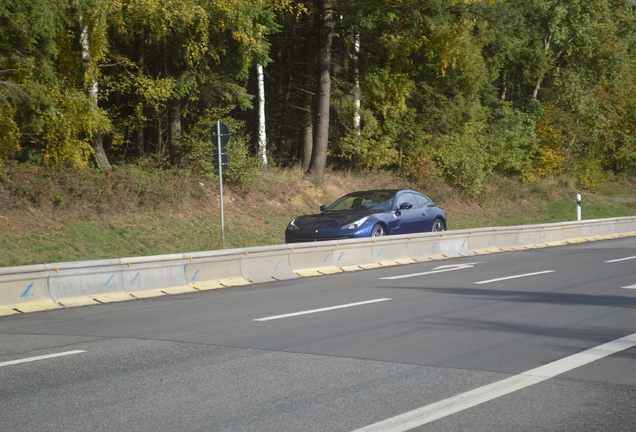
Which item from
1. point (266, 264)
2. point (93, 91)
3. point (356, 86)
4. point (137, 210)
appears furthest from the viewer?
point (356, 86)

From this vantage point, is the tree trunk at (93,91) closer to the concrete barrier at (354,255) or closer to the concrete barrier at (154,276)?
the concrete barrier at (354,255)

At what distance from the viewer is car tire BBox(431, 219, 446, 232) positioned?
18.7 meters

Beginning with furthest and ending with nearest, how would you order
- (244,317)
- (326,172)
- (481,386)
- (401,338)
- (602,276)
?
(326,172) → (602,276) → (244,317) → (401,338) → (481,386)

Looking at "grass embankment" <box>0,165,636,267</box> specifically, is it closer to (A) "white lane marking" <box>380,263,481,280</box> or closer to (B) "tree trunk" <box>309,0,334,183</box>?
(B) "tree trunk" <box>309,0,334,183</box>

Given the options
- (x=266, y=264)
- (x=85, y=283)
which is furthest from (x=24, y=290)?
(x=266, y=264)

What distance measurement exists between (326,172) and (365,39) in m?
6.41

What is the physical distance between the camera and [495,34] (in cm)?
3556

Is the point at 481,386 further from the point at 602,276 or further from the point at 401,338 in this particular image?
the point at 602,276

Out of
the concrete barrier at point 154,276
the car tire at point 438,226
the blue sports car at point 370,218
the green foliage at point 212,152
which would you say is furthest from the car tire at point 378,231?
the green foliage at point 212,152

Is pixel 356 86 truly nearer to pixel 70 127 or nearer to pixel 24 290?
pixel 70 127

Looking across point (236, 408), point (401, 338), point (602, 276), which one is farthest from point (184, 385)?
point (602, 276)

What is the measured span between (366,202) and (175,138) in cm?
972

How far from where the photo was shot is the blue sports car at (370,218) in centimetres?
1582

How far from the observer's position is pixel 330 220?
16.2m
